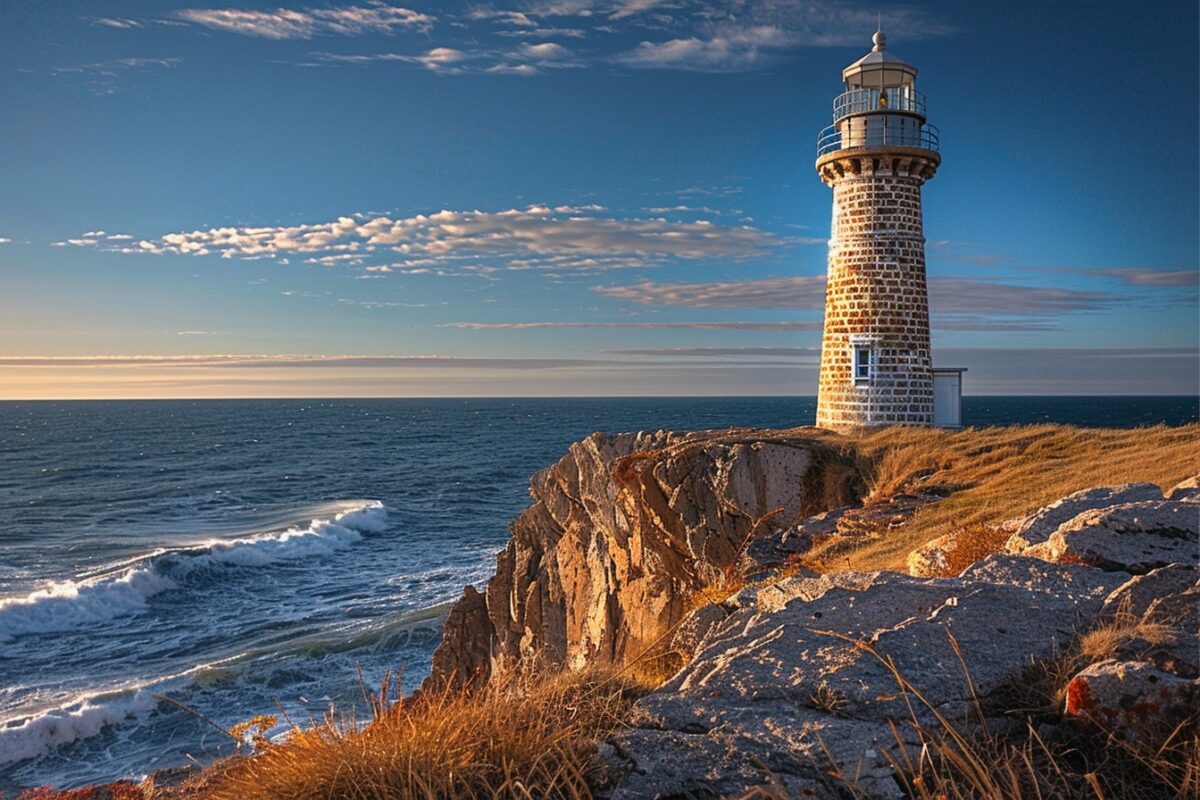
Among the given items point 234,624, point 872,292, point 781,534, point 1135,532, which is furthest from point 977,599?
point 234,624

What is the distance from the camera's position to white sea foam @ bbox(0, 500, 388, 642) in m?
30.1

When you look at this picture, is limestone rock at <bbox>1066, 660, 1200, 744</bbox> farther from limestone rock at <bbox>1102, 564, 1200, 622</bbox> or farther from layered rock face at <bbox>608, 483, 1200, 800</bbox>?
limestone rock at <bbox>1102, 564, 1200, 622</bbox>

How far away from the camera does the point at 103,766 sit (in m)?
19.4

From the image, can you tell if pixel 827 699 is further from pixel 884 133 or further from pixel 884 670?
pixel 884 133

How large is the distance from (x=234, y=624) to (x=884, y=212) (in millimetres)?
26226

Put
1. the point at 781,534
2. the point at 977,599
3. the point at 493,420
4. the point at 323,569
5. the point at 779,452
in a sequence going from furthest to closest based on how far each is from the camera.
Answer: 1. the point at 493,420
2. the point at 323,569
3. the point at 779,452
4. the point at 781,534
5. the point at 977,599

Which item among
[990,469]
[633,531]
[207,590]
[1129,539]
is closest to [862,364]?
[990,469]

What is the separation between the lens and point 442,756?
3414 mm

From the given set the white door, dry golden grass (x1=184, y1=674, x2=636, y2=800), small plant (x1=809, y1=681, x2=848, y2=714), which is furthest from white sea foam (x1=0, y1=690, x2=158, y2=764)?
the white door

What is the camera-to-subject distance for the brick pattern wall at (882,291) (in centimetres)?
2453

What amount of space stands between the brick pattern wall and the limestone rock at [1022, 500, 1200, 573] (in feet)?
61.6

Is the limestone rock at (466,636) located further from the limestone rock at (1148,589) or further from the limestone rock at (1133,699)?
the limestone rock at (1133,699)

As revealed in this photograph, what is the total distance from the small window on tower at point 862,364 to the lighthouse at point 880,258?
3cm

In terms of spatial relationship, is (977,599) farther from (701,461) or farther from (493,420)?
(493,420)
